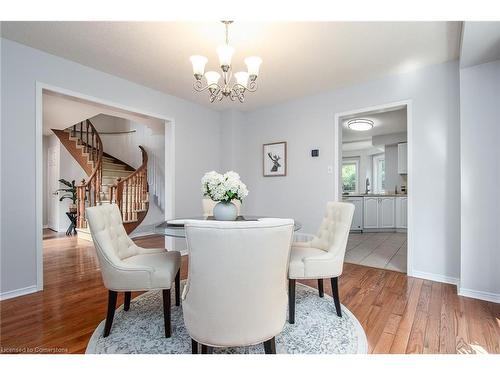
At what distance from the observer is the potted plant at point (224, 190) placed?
1.96 meters

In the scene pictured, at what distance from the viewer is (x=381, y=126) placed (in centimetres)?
577

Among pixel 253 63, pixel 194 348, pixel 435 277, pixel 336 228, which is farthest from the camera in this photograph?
pixel 435 277

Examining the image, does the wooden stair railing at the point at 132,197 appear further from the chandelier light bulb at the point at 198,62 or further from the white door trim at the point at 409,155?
the white door trim at the point at 409,155

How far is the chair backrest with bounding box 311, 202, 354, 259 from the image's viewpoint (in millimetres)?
2039

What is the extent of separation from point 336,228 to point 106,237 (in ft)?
5.69

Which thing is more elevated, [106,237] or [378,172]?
[378,172]

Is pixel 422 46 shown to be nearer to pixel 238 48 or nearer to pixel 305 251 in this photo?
pixel 238 48

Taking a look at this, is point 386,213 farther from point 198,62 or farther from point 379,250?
point 198,62

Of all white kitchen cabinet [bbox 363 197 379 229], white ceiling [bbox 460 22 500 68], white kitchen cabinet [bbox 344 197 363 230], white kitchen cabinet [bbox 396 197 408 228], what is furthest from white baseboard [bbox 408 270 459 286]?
white kitchen cabinet [bbox 396 197 408 228]

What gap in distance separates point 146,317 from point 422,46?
340cm

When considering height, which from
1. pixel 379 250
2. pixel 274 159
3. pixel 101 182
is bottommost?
pixel 379 250

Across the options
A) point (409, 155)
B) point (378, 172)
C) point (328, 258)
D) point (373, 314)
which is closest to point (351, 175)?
point (378, 172)
